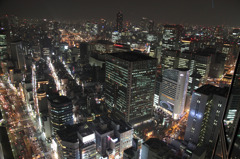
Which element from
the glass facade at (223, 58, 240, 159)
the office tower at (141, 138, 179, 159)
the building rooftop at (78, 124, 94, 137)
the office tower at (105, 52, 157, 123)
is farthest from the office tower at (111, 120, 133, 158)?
the glass facade at (223, 58, 240, 159)

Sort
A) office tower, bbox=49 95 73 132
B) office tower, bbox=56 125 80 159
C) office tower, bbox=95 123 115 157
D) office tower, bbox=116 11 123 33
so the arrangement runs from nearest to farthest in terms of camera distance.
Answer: office tower, bbox=56 125 80 159 → office tower, bbox=95 123 115 157 → office tower, bbox=49 95 73 132 → office tower, bbox=116 11 123 33

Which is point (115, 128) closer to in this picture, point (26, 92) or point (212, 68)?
point (26, 92)

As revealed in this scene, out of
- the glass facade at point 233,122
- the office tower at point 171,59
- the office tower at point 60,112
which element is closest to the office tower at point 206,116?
the office tower at point 60,112

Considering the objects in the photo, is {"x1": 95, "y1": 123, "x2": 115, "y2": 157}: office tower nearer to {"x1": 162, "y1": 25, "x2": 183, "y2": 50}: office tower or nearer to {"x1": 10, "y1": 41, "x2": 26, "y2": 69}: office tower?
{"x1": 10, "y1": 41, "x2": 26, "y2": 69}: office tower

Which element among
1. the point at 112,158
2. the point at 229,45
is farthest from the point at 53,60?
the point at 229,45

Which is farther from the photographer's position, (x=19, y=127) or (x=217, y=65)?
(x=217, y=65)

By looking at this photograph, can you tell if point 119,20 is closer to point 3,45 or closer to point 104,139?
point 3,45

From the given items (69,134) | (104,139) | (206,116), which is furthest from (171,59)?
(69,134)
